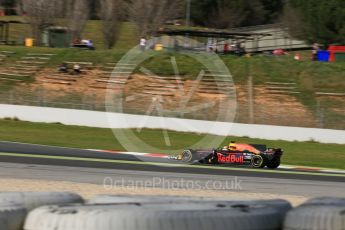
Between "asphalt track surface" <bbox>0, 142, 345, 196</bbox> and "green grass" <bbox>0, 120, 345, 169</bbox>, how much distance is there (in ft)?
Answer: 14.2

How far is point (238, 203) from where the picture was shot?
561 cm

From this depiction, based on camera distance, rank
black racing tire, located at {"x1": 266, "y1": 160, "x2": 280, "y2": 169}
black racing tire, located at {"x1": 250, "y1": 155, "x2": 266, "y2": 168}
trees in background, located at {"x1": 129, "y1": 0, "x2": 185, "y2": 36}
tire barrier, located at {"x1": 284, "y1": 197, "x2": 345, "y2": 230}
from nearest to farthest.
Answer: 1. tire barrier, located at {"x1": 284, "y1": 197, "x2": 345, "y2": 230}
2. black racing tire, located at {"x1": 250, "y1": 155, "x2": 266, "y2": 168}
3. black racing tire, located at {"x1": 266, "y1": 160, "x2": 280, "y2": 169}
4. trees in background, located at {"x1": 129, "y1": 0, "x2": 185, "y2": 36}

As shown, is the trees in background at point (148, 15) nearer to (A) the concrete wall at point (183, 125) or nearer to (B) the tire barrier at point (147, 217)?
(A) the concrete wall at point (183, 125)

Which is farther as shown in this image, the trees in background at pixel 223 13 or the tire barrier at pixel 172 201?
the trees in background at pixel 223 13

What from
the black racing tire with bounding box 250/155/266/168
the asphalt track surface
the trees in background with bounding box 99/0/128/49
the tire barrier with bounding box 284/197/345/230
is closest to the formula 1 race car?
the black racing tire with bounding box 250/155/266/168

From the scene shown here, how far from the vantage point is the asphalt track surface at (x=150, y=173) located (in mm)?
11523

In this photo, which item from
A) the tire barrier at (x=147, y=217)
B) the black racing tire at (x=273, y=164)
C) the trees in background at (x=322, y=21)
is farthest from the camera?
the trees in background at (x=322, y=21)

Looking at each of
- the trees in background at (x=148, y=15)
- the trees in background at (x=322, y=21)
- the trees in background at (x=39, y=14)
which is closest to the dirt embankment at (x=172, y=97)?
the trees in background at (x=148, y=15)

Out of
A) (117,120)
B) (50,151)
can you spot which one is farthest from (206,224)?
(117,120)

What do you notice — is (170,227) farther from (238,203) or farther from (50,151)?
(50,151)

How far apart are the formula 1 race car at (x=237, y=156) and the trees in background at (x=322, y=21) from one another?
36885 millimetres

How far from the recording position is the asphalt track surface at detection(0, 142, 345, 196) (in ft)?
37.8

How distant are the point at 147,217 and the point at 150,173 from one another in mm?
8015

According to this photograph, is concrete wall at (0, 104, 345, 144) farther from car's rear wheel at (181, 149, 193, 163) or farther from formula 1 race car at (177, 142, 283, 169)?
car's rear wheel at (181, 149, 193, 163)
